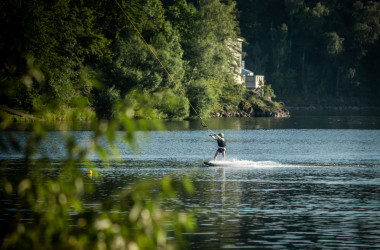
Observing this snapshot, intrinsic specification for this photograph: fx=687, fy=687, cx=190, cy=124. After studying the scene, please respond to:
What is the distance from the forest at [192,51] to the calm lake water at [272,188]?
3960 mm

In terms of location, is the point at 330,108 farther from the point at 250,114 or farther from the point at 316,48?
the point at 250,114

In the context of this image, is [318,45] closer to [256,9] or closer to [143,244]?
[256,9]

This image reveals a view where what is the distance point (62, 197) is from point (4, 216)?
43.6 ft

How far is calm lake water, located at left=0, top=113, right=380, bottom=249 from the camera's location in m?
17.1

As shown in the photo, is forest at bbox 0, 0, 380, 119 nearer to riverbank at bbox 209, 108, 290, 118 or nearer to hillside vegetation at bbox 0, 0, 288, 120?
hillside vegetation at bbox 0, 0, 288, 120

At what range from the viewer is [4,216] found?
19.5 metres

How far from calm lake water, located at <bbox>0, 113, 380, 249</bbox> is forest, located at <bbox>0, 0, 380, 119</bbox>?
3.96m

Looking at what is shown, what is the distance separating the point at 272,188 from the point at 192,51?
6130 centimetres

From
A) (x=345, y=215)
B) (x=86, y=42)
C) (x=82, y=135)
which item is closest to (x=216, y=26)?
(x=86, y=42)

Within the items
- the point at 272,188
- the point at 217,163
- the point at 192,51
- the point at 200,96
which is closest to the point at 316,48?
the point at 192,51

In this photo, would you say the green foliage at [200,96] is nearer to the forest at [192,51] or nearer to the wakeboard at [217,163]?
the forest at [192,51]

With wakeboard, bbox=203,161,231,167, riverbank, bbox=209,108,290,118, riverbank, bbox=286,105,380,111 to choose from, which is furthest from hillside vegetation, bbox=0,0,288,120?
riverbank, bbox=286,105,380,111

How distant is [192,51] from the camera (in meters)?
86.9

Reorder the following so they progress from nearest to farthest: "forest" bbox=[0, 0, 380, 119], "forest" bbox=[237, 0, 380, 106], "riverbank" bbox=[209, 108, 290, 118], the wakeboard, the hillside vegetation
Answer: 1. the wakeboard
2. "forest" bbox=[0, 0, 380, 119]
3. the hillside vegetation
4. "riverbank" bbox=[209, 108, 290, 118]
5. "forest" bbox=[237, 0, 380, 106]
